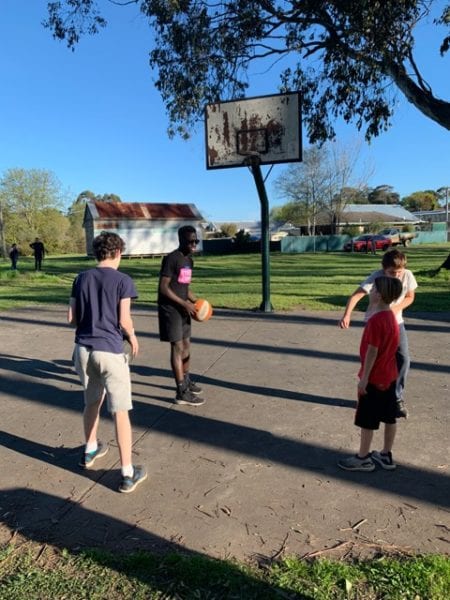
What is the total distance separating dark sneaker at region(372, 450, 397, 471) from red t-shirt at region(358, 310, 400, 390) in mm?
579

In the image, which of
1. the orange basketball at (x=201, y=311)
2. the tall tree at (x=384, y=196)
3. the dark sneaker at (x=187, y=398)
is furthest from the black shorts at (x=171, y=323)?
the tall tree at (x=384, y=196)

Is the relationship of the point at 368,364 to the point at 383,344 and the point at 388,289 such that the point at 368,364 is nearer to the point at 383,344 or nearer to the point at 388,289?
the point at 383,344

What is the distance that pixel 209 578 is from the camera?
2.51 meters

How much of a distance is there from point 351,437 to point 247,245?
4332 centimetres

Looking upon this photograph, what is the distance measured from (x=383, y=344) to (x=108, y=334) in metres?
1.90

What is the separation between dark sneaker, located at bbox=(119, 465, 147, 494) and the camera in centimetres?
341

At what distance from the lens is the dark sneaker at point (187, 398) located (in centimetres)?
524

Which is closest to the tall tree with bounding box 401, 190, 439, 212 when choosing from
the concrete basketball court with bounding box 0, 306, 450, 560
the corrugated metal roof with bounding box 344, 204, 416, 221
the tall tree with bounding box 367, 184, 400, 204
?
the tall tree with bounding box 367, 184, 400, 204

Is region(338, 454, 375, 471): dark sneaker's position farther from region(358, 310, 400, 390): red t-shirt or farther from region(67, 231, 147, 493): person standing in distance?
region(67, 231, 147, 493): person standing in distance

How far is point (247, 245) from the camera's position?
47156mm

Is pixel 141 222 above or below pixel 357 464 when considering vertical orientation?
above

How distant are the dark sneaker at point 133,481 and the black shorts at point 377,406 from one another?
162cm

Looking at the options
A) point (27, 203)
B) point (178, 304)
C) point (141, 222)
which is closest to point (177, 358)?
point (178, 304)

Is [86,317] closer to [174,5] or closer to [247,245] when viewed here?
[174,5]
